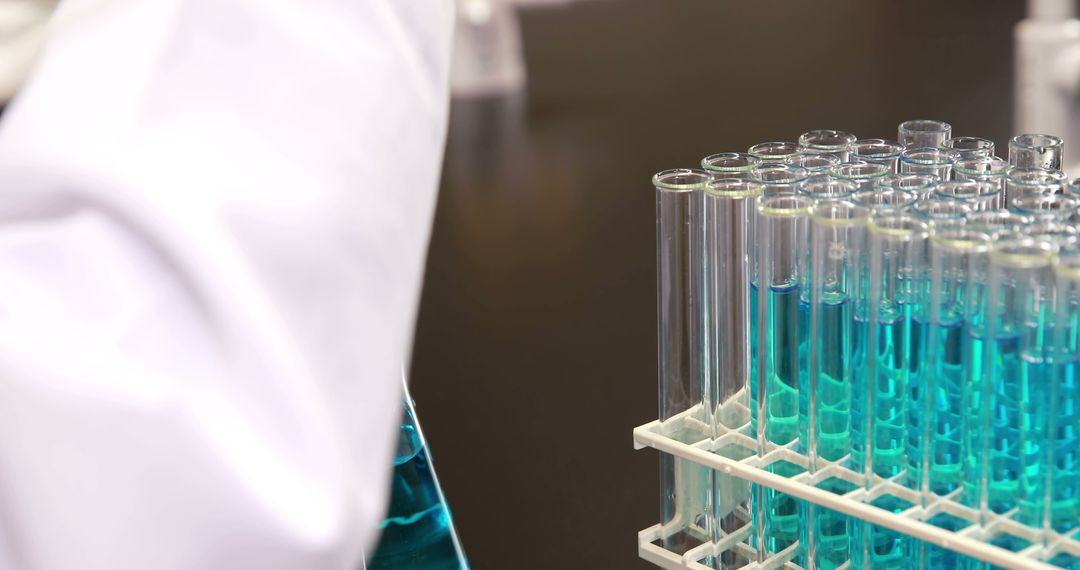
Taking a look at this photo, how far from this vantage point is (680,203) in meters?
0.71

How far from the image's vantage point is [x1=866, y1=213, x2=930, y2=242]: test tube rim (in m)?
0.60

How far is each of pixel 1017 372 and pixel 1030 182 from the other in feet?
0.43

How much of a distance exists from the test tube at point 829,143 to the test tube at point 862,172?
30 mm

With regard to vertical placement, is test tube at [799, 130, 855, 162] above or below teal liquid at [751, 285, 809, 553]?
above

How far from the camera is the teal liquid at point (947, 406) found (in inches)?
23.3

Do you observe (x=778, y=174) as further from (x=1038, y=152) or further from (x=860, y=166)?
(x=1038, y=152)

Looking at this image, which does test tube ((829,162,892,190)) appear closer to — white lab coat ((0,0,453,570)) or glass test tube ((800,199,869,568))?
glass test tube ((800,199,869,568))

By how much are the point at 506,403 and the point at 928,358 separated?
24.9 inches

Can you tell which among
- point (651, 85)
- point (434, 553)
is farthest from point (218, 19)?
point (651, 85)

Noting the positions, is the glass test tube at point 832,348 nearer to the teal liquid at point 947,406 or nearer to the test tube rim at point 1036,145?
the teal liquid at point 947,406

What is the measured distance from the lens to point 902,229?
60 centimetres

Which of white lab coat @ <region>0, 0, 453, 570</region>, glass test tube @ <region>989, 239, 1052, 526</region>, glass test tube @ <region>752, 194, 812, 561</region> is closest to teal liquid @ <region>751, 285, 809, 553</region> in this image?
glass test tube @ <region>752, 194, 812, 561</region>

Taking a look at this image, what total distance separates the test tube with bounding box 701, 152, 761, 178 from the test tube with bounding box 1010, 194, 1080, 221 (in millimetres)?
152

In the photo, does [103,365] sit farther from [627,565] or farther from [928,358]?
[627,565]
